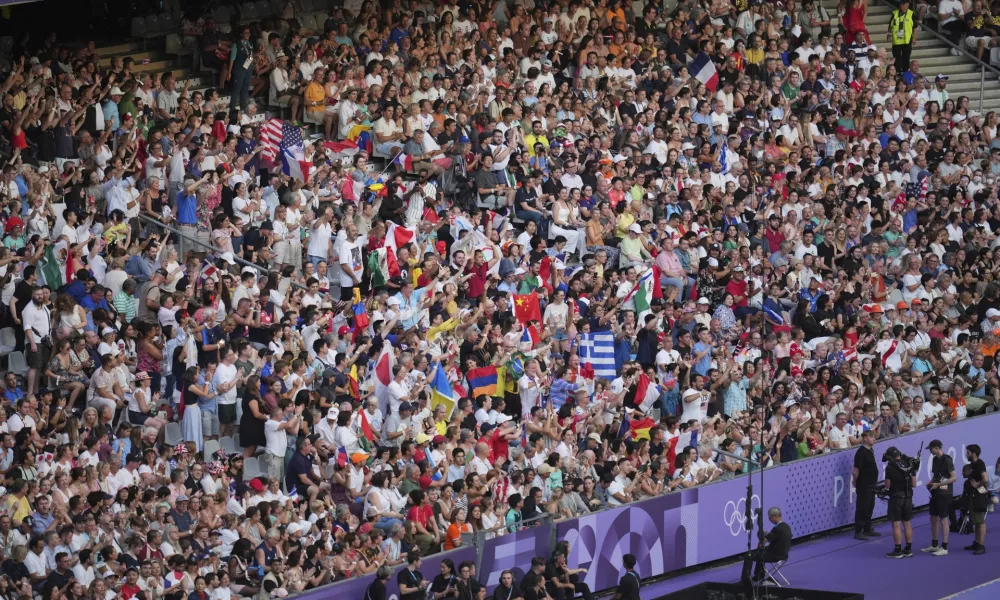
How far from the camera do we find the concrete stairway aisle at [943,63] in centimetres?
3416

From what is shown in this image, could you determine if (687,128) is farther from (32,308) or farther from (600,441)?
(32,308)

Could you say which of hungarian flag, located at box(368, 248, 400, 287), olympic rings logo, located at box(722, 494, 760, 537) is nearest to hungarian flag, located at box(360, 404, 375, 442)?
hungarian flag, located at box(368, 248, 400, 287)

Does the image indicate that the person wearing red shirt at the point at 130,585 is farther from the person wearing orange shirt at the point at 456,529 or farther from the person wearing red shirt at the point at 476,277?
the person wearing red shirt at the point at 476,277

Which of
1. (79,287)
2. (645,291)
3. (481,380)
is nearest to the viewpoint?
(79,287)

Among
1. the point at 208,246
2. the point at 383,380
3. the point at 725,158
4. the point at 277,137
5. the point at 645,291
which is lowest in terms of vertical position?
the point at 645,291

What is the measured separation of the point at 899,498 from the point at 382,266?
313 inches

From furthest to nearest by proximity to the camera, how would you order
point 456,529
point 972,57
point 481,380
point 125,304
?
point 972,57 → point 481,380 → point 125,304 → point 456,529

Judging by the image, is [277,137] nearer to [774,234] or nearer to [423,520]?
[423,520]

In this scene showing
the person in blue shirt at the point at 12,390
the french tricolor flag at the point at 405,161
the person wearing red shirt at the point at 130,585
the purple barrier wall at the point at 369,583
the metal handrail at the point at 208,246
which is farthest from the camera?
the french tricolor flag at the point at 405,161

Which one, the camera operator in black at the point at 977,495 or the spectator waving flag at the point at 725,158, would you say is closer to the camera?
the camera operator in black at the point at 977,495

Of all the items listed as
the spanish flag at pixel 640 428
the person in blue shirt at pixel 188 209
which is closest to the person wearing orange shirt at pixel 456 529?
the spanish flag at pixel 640 428

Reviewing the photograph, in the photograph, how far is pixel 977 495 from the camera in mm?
23656

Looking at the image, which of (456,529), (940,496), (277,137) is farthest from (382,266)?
(940,496)

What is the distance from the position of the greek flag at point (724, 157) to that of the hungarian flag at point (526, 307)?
6.19m
